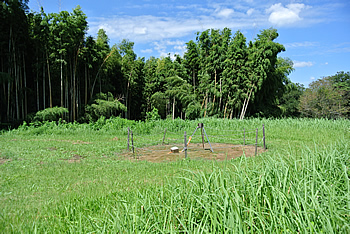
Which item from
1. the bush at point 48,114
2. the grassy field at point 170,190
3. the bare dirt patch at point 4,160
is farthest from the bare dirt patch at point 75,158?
the bush at point 48,114

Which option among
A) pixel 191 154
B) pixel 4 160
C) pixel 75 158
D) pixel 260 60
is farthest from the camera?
pixel 260 60

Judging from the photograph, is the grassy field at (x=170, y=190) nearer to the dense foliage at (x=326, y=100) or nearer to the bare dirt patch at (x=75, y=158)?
the bare dirt patch at (x=75, y=158)

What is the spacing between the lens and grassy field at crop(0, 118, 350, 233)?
1721 millimetres

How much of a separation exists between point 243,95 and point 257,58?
2.57m

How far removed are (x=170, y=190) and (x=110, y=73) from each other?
735 inches

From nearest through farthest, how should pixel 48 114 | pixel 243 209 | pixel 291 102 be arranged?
1. pixel 243 209
2. pixel 48 114
3. pixel 291 102

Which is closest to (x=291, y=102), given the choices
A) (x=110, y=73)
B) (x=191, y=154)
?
(x=110, y=73)

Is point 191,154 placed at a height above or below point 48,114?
below

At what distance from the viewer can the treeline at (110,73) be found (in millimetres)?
12633

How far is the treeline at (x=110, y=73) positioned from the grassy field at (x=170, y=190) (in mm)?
3426

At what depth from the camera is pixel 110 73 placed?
1988cm

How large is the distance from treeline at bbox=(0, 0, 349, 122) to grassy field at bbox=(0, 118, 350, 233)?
3426 millimetres

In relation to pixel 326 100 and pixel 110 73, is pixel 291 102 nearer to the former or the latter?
pixel 326 100

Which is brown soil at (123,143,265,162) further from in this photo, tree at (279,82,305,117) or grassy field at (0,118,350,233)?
tree at (279,82,305,117)
